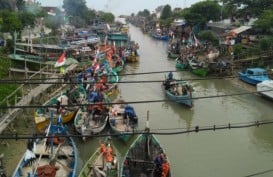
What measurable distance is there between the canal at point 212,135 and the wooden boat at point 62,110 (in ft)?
6.82

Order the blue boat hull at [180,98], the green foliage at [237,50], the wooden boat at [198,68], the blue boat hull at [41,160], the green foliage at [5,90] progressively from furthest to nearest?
the green foliage at [237,50]
the wooden boat at [198,68]
the blue boat hull at [180,98]
the green foliage at [5,90]
the blue boat hull at [41,160]

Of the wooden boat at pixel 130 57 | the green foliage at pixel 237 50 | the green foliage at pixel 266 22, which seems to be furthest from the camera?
the wooden boat at pixel 130 57

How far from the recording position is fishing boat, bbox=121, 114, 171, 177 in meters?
12.5

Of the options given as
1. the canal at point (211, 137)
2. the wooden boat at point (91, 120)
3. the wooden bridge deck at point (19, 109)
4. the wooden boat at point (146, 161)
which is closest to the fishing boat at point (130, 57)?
the canal at point (211, 137)

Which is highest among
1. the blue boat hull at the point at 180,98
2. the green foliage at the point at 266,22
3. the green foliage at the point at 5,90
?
the green foliage at the point at 266,22

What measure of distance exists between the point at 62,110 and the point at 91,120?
167cm

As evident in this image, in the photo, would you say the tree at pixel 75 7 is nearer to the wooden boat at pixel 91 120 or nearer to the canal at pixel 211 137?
the canal at pixel 211 137

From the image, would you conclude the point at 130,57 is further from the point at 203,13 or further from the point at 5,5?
the point at 5,5

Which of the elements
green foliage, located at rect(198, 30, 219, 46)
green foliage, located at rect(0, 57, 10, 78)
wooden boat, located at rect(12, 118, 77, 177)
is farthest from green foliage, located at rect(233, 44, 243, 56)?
wooden boat, located at rect(12, 118, 77, 177)

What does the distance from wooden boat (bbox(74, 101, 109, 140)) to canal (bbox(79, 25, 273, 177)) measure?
68cm

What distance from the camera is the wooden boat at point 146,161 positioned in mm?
12516

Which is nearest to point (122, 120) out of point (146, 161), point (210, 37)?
point (146, 161)

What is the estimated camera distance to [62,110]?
1906 centimetres

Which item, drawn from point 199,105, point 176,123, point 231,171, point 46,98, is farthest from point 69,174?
point 199,105
